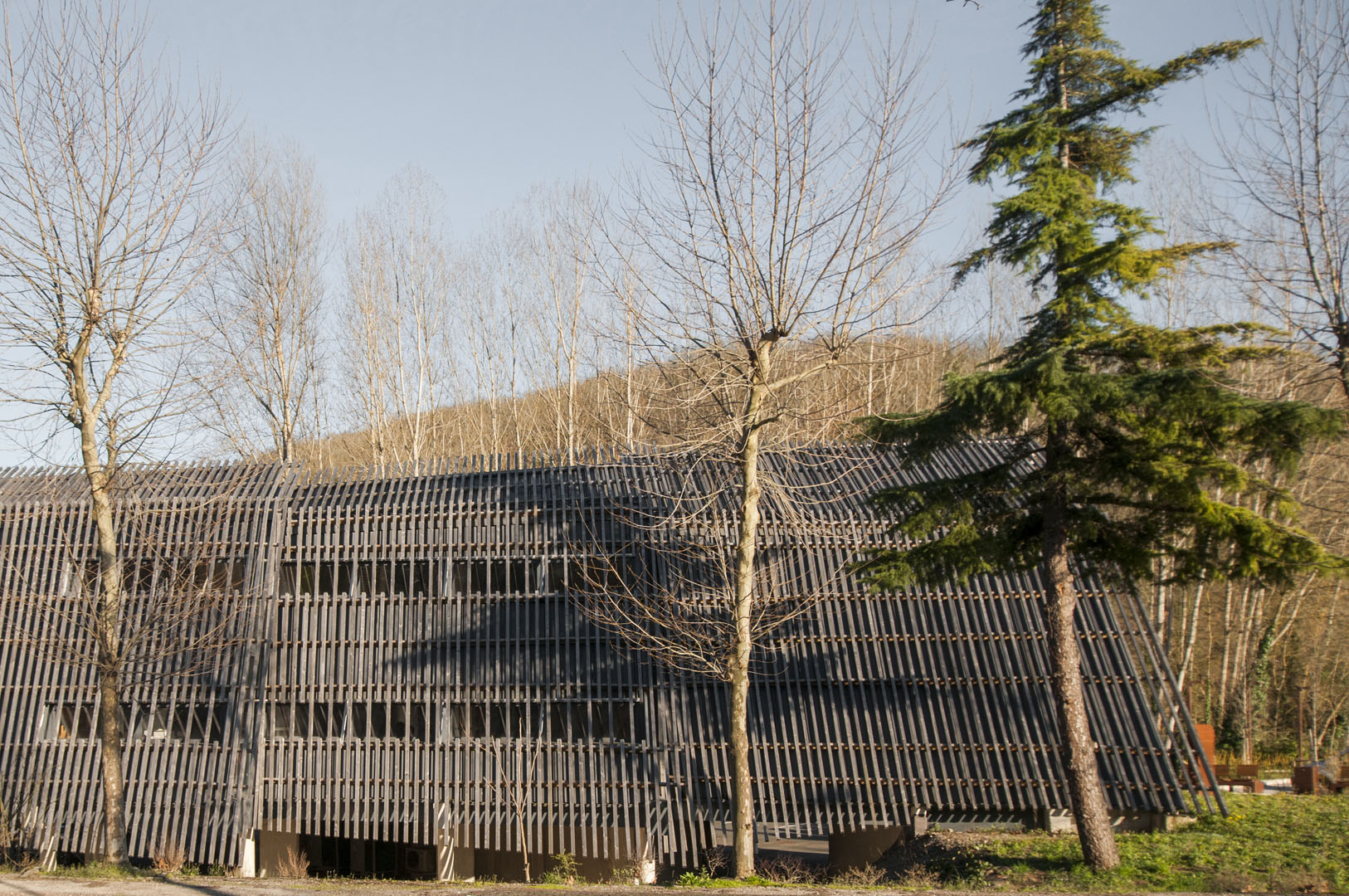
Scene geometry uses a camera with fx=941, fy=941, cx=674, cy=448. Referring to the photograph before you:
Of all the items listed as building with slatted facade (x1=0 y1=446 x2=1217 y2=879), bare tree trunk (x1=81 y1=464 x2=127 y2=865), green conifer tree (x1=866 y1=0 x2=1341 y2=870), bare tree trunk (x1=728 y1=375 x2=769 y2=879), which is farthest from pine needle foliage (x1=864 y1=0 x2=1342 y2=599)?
bare tree trunk (x1=81 y1=464 x2=127 y2=865)

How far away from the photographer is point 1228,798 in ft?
36.8

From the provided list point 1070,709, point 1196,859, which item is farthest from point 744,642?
point 1196,859

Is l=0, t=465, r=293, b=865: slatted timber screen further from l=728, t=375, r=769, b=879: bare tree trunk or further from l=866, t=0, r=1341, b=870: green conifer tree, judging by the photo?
l=866, t=0, r=1341, b=870: green conifer tree

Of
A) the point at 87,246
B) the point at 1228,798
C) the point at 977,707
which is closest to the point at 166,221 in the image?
the point at 87,246

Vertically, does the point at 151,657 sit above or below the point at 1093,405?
below

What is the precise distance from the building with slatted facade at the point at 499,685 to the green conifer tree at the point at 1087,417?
1.77 metres

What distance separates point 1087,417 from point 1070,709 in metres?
2.61

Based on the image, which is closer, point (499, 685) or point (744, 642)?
point (744, 642)

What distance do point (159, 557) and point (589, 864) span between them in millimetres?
6640

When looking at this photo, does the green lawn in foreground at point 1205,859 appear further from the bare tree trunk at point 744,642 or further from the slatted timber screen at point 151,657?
the slatted timber screen at point 151,657

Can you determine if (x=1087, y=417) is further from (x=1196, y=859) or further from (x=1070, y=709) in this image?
(x=1196, y=859)

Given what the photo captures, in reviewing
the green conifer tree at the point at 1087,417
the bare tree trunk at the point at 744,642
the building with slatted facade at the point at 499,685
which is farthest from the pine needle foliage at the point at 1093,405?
the building with slatted facade at the point at 499,685

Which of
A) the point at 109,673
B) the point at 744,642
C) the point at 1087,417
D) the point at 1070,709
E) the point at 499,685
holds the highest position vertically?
the point at 1087,417

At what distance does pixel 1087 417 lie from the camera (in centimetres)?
832
